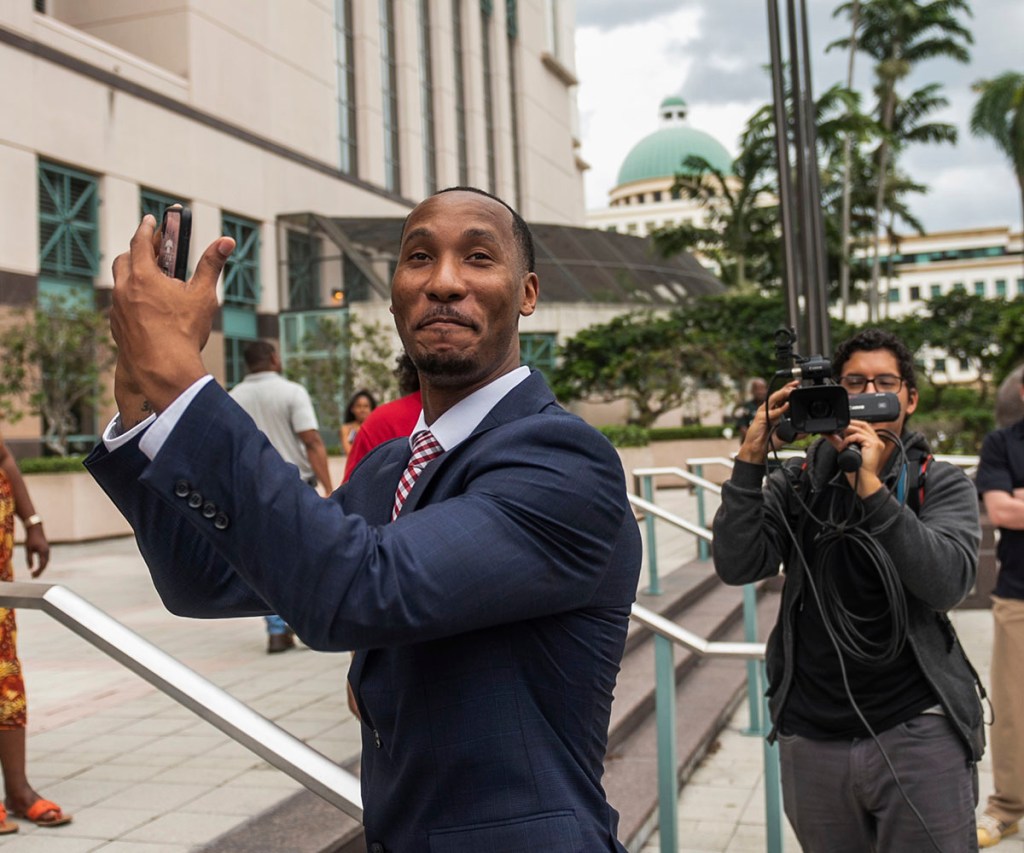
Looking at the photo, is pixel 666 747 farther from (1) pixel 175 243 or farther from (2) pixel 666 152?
(2) pixel 666 152

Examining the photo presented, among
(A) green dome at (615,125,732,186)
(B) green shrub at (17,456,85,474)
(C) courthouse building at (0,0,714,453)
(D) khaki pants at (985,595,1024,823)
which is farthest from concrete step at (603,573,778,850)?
(A) green dome at (615,125,732,186)

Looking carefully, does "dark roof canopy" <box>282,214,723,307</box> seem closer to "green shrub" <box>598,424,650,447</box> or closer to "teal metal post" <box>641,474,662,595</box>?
"green shrub" <box>598,424,650,447</box>

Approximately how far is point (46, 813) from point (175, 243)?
3275mm

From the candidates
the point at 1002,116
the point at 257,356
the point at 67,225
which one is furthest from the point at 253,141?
the point at 1002,116

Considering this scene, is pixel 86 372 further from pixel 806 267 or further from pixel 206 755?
pixel 206 755

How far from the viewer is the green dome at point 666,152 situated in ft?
330

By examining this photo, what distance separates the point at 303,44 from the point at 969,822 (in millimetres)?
27433

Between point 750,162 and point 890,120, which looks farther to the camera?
point 890,120

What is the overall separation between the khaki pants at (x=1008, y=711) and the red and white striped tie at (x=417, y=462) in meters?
3.86

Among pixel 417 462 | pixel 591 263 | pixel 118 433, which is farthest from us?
pixel 591 263

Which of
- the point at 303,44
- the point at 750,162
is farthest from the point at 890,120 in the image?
the point at 303,44

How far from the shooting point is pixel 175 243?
1236mm

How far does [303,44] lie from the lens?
27375 mm

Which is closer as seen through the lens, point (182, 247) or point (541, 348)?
point (182, 247)
